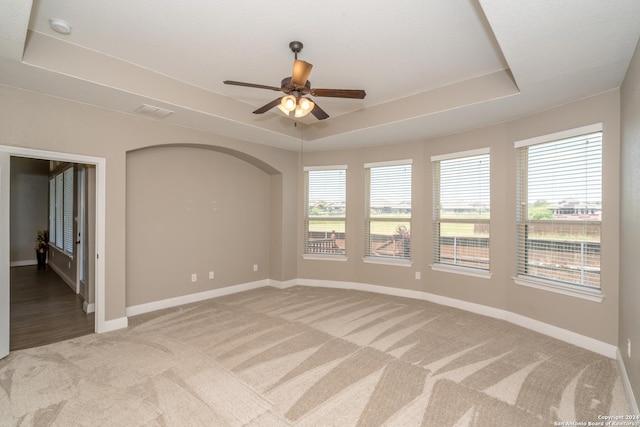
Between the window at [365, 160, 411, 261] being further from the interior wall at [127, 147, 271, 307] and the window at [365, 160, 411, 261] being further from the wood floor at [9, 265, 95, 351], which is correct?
the wood floor at [9, 265, 95, 351]

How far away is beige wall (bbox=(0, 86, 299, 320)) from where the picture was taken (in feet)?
10.0

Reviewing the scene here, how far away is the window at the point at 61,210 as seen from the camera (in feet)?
19.3

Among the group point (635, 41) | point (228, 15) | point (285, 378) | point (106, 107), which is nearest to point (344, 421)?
point (285, 378)

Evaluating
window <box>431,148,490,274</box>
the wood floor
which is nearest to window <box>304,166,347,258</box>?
window <box>431,148,490,274</box>

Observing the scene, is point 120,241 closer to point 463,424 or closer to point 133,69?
point 133,69

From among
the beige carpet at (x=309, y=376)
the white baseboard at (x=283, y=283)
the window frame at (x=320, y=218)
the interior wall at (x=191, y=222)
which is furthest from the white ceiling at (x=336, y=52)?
the white baseboard at (x=283, y=283)

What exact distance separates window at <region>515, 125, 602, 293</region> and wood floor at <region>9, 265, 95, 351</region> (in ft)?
17.9

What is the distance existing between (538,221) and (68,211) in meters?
7.82

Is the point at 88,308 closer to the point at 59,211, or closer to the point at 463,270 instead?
the point at 59,211

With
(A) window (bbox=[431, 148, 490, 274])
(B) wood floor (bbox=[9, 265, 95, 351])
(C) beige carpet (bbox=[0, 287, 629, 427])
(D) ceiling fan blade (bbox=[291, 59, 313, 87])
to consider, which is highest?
(D) ceiling fan blade (bbox=[291, 59, 313, 87])

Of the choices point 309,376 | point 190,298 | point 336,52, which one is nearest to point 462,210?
point 336,52

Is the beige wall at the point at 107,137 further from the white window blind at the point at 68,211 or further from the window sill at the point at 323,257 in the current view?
the white window blind at the point at 68,211

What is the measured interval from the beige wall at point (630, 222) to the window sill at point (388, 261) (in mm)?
2688

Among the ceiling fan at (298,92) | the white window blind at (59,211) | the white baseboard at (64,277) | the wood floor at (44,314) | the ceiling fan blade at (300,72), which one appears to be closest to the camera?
the ceiling fan blade at (300,72)
